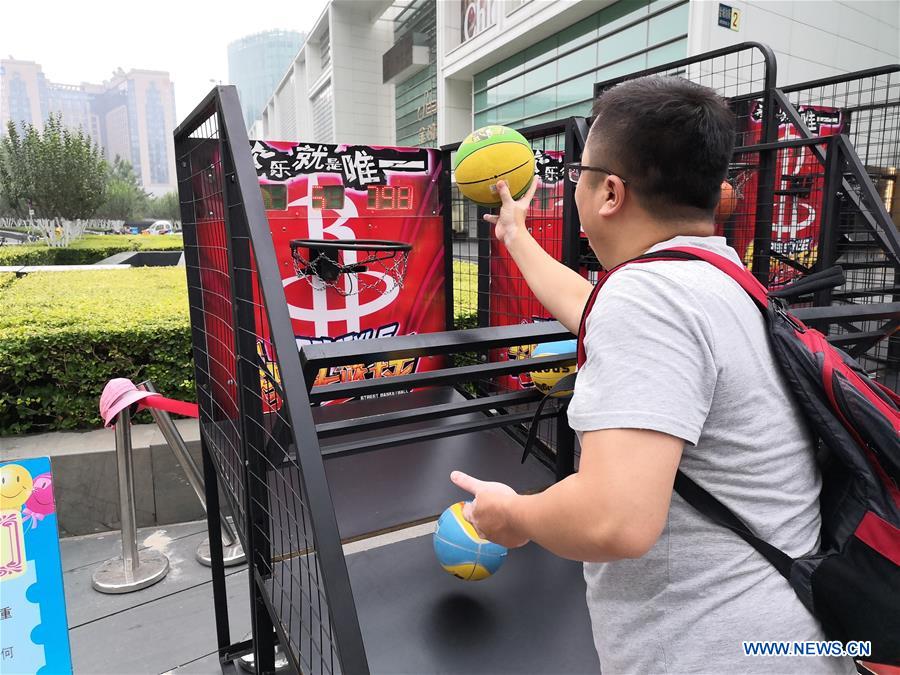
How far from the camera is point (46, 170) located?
86.6 ft

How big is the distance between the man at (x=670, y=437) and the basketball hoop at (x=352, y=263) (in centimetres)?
235

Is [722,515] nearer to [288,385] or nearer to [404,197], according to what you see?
[288,385]

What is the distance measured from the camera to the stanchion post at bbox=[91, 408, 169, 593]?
10.7 feet

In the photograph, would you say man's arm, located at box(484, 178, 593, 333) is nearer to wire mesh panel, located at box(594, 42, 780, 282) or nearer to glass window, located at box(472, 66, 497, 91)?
wire mesh panel, located at box(594, 42, 780, 282)

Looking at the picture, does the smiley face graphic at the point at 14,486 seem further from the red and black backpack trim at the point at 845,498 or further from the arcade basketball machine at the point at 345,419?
the red and black backpack trim at the point at 845,498

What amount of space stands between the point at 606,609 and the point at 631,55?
49.9ft

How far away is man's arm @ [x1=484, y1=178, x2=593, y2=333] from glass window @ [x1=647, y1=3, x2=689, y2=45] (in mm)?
12710

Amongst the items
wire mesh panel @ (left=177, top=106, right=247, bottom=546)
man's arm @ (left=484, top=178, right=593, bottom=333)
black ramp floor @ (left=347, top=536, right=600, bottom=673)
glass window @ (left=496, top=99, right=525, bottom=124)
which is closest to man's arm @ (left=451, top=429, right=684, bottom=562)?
man's arm @ (left=484, top=178, right=593, bottom=333)

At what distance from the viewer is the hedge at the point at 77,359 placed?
3994 millimetres

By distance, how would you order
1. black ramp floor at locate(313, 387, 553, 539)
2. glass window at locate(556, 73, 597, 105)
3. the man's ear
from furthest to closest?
glass window at locate(556, 73, 597, 105) → black ramp floor at locate(313, 387, 553, 539) → the man's ear

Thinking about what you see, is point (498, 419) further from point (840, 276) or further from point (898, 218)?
point (898, 218)

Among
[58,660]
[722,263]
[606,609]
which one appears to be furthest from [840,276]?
[58,660]

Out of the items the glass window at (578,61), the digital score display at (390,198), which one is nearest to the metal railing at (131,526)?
the digital score display at (390,198)

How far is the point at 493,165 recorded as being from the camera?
7.14 ft
